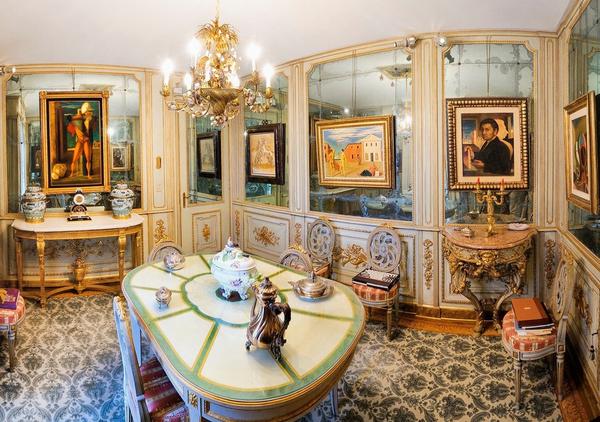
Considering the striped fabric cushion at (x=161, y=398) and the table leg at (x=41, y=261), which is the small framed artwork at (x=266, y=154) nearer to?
the table leg at (x=41, y=261)

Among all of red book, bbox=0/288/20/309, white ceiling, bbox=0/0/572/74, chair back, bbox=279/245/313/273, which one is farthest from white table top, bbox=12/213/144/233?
chair back, bbox=279/245/313/273

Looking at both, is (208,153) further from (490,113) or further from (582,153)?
(582,153)

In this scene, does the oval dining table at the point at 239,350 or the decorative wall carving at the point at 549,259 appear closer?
the oval dining table at the point at 239,350

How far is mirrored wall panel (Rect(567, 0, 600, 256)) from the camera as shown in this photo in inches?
106

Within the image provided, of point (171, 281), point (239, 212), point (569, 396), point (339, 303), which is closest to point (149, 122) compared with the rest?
point (239, 212)

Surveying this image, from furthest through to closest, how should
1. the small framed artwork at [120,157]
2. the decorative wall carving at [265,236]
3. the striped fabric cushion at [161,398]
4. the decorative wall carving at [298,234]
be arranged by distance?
the decorative wall carving at [265,236] < the small framed artwork at [120,157] < the decorative wall carving at [298,234] < the striped fabric cushion at [161,398]

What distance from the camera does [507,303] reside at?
13.1ft

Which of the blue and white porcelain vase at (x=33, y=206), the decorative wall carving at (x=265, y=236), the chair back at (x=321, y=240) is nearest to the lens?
the chair back at (x=321, y=240)

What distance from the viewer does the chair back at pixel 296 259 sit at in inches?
124

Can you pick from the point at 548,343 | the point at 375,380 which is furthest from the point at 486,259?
the point at 375,380

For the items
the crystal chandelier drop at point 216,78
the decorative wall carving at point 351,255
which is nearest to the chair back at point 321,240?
the decorative wall carving at point 351,255

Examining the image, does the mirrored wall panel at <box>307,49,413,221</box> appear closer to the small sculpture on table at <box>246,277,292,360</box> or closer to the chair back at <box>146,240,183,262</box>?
the chair back at <box>146,240,183,262</box>

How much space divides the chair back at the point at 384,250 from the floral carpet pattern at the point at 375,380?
0.60m

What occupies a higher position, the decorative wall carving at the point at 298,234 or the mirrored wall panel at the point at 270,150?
the mirrored wall panel at the point at 270,150
